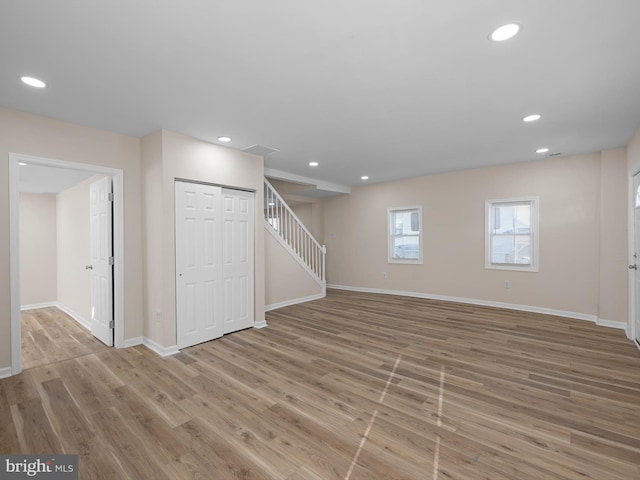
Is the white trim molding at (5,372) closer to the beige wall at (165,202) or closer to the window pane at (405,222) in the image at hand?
the beige wall at (165,202)

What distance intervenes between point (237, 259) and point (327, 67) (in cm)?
298

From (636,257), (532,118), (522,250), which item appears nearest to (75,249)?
(532,118)

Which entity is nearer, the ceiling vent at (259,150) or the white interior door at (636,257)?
the white interior door at (636,257)

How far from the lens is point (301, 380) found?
9.39 ft

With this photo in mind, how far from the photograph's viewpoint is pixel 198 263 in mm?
3910

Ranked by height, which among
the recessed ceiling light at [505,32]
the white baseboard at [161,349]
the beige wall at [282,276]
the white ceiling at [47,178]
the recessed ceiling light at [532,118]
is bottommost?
the white baseboard at [161,349]

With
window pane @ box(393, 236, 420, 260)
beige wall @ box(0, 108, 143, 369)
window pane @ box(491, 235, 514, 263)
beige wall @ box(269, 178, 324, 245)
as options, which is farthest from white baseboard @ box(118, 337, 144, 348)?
window pane @ box(491, 235, 514, 263)

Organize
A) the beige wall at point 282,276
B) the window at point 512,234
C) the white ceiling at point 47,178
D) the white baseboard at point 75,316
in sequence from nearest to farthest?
the white ceiling at point 47,178, the white baseboard at point 75,316, the window at point 512,234, the beige wall at point 282,276

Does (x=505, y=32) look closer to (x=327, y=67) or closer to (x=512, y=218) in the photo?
(x=327, y=67)

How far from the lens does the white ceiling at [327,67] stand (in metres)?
1.71

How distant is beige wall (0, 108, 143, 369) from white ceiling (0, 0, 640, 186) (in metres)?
0.18

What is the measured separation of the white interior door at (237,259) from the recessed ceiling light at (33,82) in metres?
2.10

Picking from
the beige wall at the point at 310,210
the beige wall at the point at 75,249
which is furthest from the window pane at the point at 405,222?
the beige wall at the point at 75,249

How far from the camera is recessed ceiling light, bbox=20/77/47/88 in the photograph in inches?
93.3
